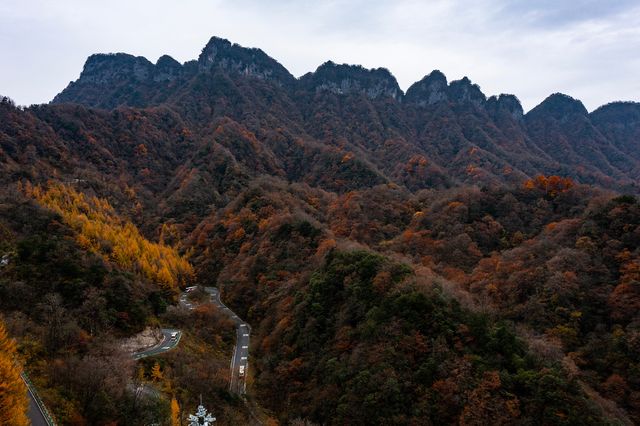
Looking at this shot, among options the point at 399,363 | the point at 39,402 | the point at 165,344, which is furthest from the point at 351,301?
the point at 39,402

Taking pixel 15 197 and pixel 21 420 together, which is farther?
pixel 15 197

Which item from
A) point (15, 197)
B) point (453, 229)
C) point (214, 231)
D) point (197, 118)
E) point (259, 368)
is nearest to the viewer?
point (259, 368)

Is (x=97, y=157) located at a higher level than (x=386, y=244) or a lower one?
higher

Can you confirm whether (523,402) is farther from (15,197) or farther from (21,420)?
(15,197)

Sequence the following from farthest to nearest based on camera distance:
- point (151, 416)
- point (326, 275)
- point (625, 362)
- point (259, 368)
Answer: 1. point (326, 275)
2. point (259, 368)
3. point (625, 362)
4. point (151, 416)

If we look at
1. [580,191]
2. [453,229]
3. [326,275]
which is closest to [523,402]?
[326,275]

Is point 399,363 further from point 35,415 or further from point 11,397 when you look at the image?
point 11,397
